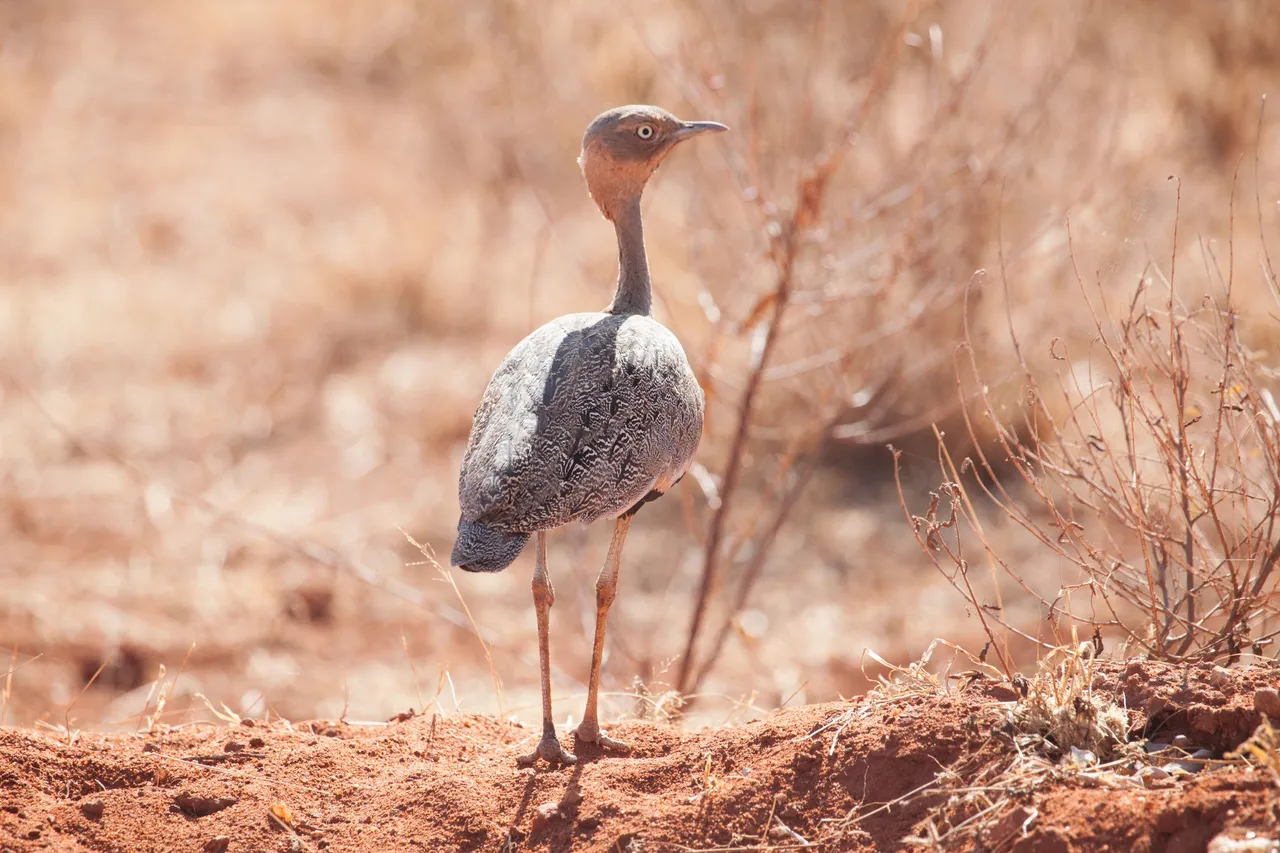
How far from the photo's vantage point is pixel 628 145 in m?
4.51

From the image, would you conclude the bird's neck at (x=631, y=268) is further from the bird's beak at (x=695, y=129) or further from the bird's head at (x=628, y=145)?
the bird's beak at (x=695, y=129)

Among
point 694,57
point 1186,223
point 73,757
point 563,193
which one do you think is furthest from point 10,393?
point 1186,223

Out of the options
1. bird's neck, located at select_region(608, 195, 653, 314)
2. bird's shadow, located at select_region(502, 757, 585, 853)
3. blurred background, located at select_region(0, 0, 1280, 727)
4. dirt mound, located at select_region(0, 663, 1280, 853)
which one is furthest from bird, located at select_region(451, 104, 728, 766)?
blurred background, located at select_region(0, 0, 1280, 727)

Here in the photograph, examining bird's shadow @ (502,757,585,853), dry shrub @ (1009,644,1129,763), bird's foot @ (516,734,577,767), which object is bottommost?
bird's shadow @ (502,757,585,853)

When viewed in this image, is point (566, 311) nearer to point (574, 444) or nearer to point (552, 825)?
point (574, 444)

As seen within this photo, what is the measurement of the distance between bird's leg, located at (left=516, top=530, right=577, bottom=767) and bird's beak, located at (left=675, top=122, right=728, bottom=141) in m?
1.50

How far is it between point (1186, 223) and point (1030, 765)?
8.12m

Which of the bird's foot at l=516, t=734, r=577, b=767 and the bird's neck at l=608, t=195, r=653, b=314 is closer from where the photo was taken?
the bird's foot at l=516, t=734, r=577, b=767

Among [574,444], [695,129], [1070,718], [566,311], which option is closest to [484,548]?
[574,444]

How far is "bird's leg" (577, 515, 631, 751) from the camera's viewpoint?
4.05 meters

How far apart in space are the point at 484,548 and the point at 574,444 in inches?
16.3

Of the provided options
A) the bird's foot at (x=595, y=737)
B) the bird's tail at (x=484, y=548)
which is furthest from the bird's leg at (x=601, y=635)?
the bird's tail at (x=484, y=548)

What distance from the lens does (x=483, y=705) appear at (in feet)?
25.3

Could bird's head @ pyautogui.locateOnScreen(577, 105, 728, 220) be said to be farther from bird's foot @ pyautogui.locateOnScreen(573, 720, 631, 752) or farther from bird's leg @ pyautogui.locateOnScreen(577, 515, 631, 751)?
bird's foot @ pyautogui.locateOnScreen(573, 720, 631, 752)
